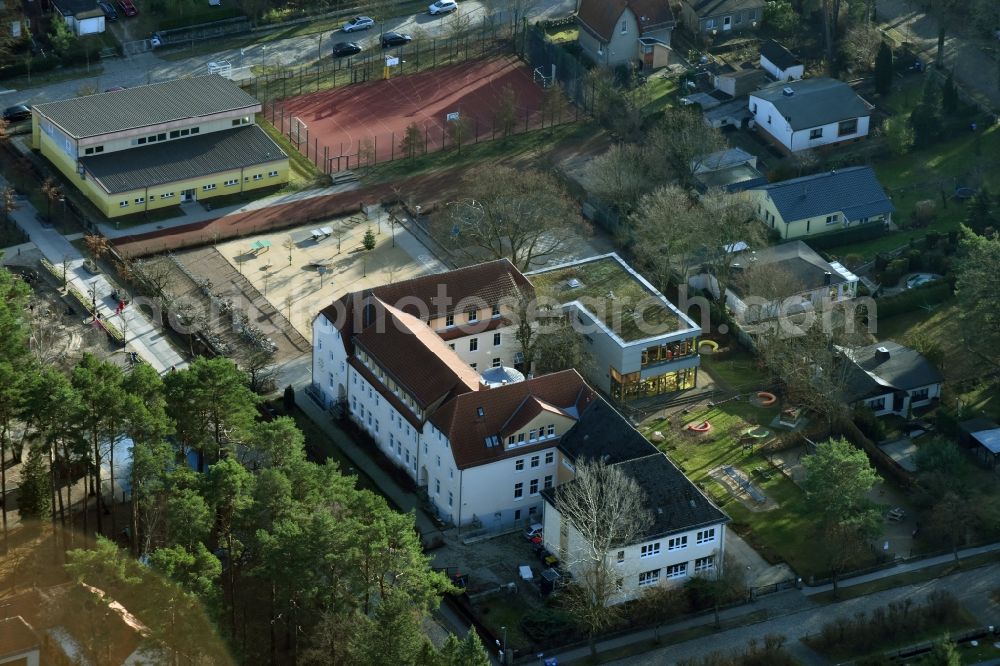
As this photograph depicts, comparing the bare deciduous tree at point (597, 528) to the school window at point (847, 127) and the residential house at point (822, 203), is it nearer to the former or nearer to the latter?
the residential house at point (822, 203)

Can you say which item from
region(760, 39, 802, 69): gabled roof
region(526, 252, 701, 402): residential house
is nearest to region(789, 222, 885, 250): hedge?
region(526, 252, 701, 402): residential house

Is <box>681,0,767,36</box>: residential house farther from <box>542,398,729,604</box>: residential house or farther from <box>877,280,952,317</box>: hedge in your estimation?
<box>542,398,729,604</box>: residential house

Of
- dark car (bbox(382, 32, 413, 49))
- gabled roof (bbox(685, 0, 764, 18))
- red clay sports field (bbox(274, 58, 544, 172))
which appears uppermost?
gabled roof (bbox(685, 0, 764, 18))

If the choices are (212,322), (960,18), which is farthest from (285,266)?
(960,18)

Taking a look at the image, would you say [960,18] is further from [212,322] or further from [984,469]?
[212,322]

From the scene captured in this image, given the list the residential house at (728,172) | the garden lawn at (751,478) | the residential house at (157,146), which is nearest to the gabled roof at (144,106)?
the residential house at (157,146)

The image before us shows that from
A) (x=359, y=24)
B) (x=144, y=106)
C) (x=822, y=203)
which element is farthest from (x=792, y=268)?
(x=359, y=24)
